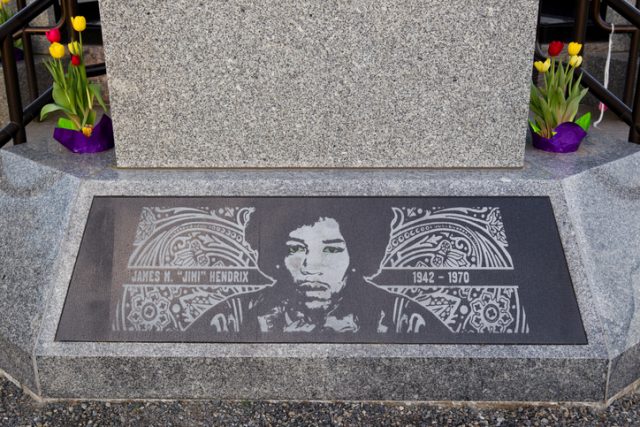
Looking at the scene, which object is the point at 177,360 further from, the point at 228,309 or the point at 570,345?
the point at 570,345

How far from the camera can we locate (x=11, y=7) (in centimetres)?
506

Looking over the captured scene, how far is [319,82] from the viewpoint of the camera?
2869 mm

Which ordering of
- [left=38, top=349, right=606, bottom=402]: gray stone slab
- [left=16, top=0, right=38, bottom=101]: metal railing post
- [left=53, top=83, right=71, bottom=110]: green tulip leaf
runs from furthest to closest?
[left=16, top=0, right=38, bottom=101]: metal railing post < [left=53, top=83, right=71, bottom=110]: green tulip leaf < [left=38, top=349, right=606, bottom=402]: gray stone slab

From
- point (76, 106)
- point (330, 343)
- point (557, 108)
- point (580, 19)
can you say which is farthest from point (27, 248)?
point (580, 19)

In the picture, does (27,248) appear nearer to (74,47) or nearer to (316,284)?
(74,47)

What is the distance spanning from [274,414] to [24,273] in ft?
3.79

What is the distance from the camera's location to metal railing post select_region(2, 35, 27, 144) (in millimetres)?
3227

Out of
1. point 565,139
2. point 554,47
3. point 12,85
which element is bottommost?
point 565,139

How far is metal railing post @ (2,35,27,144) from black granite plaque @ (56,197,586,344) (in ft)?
2.95

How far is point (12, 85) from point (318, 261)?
1812mm

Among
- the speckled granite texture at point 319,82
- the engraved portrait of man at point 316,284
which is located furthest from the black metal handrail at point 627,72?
the engraved portrait of man at point 316,284

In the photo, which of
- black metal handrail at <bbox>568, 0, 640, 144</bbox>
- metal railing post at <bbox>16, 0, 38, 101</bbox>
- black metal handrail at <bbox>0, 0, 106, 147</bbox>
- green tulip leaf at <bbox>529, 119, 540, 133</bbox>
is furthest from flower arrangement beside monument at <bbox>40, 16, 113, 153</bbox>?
black metal handrail at <bbox>568, 0, 640, 144</bbox>

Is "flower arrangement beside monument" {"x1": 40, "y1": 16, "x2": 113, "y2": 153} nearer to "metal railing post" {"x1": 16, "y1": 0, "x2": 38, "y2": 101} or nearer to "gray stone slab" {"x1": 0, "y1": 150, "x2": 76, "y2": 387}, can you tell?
"gray stone slab" {"x1": 0, "y1": 150, "x2": 76, "y2": 387}

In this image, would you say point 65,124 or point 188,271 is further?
point 65,124
